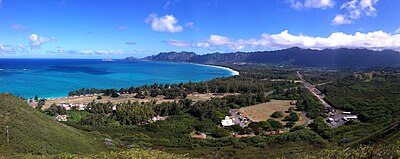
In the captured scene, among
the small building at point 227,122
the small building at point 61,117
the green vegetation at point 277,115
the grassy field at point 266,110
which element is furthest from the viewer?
the green vegetation at point 277,115

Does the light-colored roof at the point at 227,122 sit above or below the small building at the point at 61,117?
below

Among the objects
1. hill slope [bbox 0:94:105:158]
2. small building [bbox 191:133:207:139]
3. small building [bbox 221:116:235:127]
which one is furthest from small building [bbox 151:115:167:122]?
hill slope [bbox 0:94:105:158]

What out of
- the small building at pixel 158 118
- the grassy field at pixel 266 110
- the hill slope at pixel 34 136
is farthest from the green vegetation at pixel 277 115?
the hill slope at pixel 34 136

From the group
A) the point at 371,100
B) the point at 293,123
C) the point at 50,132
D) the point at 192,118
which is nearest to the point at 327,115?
the point at 293,123

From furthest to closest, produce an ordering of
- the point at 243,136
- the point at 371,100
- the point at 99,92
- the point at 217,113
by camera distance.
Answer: the point at 99,92 < the point at 371,100 < the point at 217,113 < the point at 243,136

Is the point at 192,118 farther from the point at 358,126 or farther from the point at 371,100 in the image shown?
the point at 371,100

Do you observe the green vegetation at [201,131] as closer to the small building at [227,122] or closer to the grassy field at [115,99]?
the small building at [227,122]

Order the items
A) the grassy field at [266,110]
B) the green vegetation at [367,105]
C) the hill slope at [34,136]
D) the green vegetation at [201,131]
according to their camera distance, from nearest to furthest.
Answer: the hill slope at [34,136]
the green vegetation at [201,131]
the green vegetation at [367,105]
the grassy field at [266,110]
